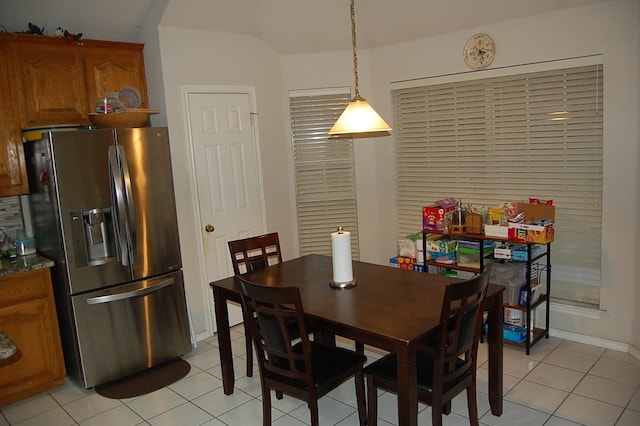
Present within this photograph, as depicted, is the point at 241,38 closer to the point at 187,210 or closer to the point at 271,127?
the point at 271,127

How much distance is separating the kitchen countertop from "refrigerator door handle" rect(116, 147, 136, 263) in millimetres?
536

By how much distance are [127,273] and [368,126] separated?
2026 millimetres

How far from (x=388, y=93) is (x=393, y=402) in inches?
107

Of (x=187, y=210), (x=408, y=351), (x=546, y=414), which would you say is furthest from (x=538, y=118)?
(x=187, y=210)

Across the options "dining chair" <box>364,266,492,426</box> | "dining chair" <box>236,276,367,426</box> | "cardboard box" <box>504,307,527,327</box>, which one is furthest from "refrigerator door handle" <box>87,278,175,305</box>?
"cardboard box" <box>504,307,527,327</box>

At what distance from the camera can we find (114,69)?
3.89 metres

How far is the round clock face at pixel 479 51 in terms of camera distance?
390 centimetres

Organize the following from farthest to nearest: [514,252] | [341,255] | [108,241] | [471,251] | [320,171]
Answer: [320,171] → [471,251] → [514,252] → [108,241] → [341,255]

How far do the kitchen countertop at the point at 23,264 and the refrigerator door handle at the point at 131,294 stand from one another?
0.38 m

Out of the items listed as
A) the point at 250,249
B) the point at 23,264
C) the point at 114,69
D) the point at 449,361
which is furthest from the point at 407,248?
the point at 23,264

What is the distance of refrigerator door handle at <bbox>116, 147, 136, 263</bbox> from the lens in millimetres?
3426

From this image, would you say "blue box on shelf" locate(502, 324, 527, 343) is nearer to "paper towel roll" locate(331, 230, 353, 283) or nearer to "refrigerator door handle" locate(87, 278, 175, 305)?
"paper towel roll" locate(331, 230, 353, 283)

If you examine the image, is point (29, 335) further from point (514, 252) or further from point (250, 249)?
point (514, 252)

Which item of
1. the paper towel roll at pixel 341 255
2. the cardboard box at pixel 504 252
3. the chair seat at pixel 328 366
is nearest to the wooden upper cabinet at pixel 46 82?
the paper towel roll at pixel 341 255
